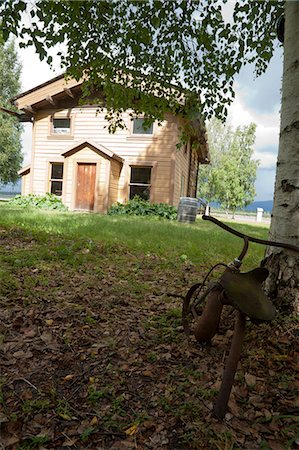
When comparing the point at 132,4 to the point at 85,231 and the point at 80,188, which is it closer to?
the point at 85,231

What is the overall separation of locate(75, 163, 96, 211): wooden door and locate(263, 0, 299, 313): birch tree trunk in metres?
13.2

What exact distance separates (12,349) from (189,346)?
1.29 m

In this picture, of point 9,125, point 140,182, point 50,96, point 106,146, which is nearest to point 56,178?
point 106,146

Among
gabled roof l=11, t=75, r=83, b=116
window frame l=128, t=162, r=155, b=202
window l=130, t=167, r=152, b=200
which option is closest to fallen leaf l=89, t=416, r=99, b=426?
window frame l=128, t=162, r=155, b=202

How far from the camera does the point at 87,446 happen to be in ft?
4.75

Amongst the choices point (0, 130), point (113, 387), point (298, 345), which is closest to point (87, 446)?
point (113, 387)

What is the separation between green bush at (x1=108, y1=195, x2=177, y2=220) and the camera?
13.5 meters

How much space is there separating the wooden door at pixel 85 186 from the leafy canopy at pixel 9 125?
1862cm

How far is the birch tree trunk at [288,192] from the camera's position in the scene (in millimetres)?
2137

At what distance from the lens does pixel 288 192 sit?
2170mm

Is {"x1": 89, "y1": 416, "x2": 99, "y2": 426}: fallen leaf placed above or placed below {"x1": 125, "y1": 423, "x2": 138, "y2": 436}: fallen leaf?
below

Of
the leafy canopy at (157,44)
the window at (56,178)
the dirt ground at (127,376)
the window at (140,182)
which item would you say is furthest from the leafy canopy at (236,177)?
the dirt ground at (127,376)

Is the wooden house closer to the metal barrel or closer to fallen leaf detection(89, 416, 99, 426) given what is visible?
the metal barrel

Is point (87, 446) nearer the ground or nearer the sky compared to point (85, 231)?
nearer the ground
